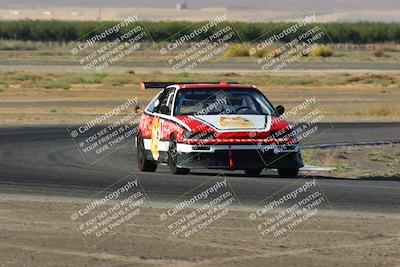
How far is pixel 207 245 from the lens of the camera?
12.1m

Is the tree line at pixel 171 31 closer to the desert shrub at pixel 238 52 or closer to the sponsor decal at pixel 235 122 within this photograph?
the desert shrub at pixel 238 52

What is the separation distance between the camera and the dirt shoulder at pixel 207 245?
11.1 m

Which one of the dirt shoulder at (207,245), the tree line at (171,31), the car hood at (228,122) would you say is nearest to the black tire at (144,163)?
the car hood at (228,122)

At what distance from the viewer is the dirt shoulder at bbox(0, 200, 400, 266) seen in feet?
36.4

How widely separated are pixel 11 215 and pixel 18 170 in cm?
666

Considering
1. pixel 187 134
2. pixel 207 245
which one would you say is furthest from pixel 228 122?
pixel 207 245

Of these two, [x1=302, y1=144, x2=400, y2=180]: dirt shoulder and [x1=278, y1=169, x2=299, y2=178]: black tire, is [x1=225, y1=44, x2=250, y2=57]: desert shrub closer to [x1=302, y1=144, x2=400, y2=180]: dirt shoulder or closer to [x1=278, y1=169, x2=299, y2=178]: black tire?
[x1=302, y1=144, x2=400, y2=180]: dirt shoulder

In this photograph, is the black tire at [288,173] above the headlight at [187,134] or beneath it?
beneath

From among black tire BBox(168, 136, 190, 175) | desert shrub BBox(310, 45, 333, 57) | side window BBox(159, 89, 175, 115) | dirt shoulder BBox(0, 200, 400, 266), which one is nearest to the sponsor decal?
black tire BBox(168, 136, 190, 175)

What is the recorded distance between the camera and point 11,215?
14523 mm

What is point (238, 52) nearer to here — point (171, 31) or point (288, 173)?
point (171, 31)

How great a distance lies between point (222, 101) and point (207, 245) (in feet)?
26.7

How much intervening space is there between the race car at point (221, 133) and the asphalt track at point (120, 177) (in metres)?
0.31

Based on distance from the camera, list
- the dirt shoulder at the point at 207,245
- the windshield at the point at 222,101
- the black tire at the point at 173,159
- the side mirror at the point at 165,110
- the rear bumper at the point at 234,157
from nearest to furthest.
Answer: the dirt shoulder at the point at 207,245 < the rear bumper at the point at 234,157 < the black tire at the point at 173,159 < the windshield at the point at 222,101 < the side mirror at the point at 165,110
